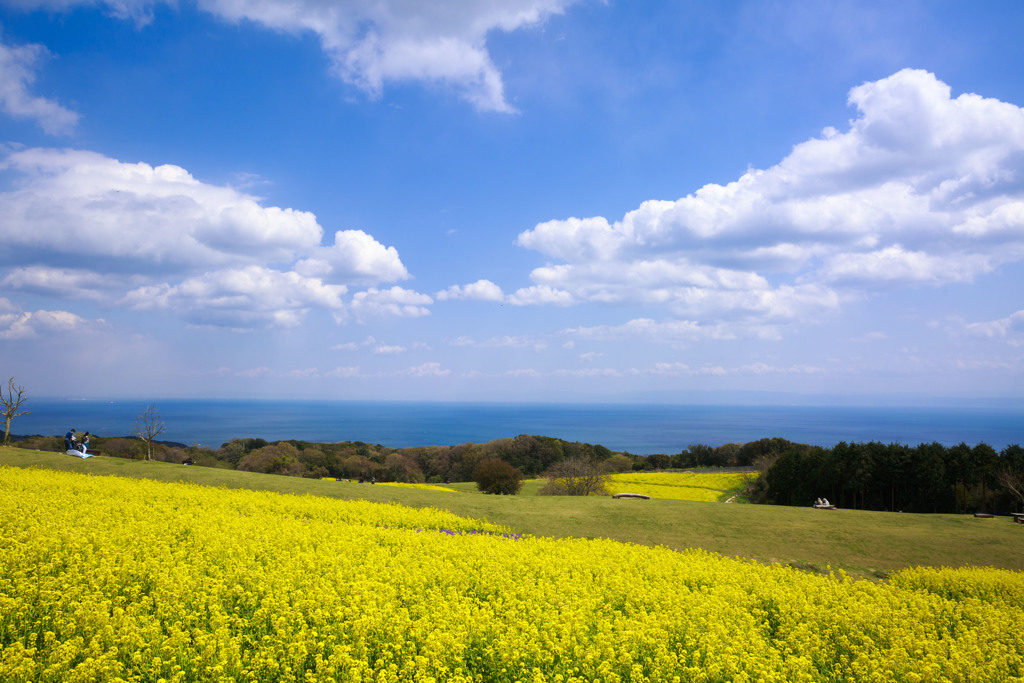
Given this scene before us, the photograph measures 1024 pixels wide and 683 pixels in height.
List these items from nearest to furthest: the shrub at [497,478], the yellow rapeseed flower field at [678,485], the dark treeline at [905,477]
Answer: the dark treeline at [905,477] → the shrub at [497,478] → the yellow rapeseed flower field at [678,485]

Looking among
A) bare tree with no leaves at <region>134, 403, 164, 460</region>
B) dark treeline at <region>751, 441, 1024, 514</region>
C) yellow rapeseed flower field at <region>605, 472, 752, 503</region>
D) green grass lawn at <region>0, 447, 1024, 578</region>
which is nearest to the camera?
green grass lawn at <region>0, 447, 1024, 578</region>

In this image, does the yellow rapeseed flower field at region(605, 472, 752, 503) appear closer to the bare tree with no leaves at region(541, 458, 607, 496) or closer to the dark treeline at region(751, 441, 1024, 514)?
the bare tree with no leaves at region(541, 458, 607, 496)

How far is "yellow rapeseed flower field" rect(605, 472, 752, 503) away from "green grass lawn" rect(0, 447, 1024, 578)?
22631 mm

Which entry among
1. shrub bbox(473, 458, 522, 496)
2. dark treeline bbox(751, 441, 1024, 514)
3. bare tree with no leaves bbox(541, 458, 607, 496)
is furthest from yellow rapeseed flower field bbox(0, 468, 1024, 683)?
dark treeline bbox(751, 441, 1024, 514)

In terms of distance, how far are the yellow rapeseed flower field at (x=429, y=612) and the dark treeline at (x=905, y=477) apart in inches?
1099

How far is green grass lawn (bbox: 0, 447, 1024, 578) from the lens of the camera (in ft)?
43.7

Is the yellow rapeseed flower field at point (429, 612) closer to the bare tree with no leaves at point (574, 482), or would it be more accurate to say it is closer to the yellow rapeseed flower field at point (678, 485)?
the bare tree with no leaves at point (574, 482)

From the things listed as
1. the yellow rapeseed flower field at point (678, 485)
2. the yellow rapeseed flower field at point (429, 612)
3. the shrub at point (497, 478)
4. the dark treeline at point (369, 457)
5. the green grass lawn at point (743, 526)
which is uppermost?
the yellow rapeseed flower field at point (429, 612)

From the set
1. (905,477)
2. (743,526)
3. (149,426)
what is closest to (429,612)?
(743,526)

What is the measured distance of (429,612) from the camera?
21.1 feet

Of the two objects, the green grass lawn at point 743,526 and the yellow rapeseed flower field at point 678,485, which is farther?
the yellow rapeseed flower field at point 678,485

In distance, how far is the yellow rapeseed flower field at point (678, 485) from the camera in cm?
4184

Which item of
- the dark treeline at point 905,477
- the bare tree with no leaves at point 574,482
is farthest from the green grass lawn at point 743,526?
the bare tree with no leaves at point 574,482

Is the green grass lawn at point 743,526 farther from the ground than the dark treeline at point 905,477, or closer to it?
farther from the ground
